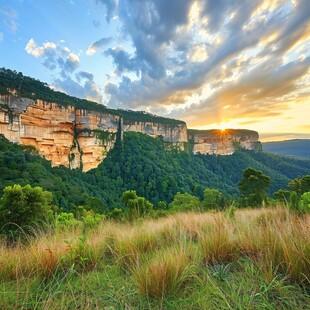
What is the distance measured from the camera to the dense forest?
1289 inches

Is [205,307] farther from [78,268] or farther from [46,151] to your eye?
[46,151]

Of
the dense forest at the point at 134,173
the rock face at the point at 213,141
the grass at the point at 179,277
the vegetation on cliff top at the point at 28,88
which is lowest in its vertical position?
the dense forest at the point at 134,173

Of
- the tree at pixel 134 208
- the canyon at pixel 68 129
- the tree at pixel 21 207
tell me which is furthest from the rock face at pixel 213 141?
the tree at pixel 21 207

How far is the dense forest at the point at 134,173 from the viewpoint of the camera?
32.8 meters

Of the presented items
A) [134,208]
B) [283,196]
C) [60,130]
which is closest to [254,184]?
[283,196]

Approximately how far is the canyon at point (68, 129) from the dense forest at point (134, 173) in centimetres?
322

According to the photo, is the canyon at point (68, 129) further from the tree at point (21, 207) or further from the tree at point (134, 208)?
the tree at point (21, 207)

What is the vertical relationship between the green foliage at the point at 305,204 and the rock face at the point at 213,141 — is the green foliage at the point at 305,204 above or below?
below

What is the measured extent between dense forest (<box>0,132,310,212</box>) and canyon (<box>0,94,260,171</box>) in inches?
127

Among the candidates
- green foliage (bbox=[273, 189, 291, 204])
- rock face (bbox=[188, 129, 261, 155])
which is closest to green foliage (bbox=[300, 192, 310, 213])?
green foliage (bbox=[273, 189, 291, 204])

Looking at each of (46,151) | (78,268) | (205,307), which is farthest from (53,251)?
(46,151)

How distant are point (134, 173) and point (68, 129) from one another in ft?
77.7

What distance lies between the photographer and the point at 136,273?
6.12 ft

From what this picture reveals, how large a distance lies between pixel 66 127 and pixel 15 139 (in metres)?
15.7
